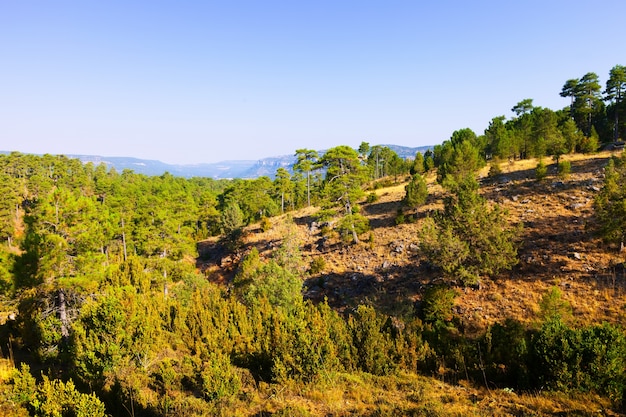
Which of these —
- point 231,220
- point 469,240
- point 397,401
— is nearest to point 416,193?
point 469,240

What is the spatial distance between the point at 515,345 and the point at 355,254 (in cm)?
2026

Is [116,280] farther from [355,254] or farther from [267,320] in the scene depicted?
[355,254]

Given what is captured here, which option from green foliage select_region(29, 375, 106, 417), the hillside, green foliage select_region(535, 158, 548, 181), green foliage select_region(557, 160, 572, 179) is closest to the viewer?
green foliage select_region(29, 375, 106, 417)

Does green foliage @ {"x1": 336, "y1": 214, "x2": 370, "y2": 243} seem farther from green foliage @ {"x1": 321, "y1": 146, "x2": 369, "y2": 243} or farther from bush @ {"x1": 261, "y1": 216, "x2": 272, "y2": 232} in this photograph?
bush @ {"x1": 261, "y1": 216, "x2": 272, "y2": 232}

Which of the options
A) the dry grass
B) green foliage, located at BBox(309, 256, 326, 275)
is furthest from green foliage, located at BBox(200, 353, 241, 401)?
green foliage, located at BBox(309, 256, 326, 275)

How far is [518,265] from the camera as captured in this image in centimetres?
2155

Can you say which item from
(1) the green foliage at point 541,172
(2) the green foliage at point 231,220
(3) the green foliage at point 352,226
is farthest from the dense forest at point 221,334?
(2) the green foliage at point 231,220

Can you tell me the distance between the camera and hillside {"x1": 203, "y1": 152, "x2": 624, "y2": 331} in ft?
58.9

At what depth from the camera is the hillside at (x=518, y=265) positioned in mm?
17953

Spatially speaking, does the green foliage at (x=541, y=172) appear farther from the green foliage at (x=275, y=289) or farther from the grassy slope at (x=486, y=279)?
the green foliage at (x=275, y=289)

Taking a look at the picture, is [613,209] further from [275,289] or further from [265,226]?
[265,226]

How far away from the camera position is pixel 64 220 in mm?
14102

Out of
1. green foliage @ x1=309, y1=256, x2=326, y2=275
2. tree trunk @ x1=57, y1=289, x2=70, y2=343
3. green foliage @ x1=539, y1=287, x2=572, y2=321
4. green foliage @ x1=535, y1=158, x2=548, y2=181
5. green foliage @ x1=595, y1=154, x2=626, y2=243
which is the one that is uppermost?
green foliage @ x1=535, y1=158, x2=548, y2=181

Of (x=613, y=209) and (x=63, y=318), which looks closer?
(x=63, y=318)
